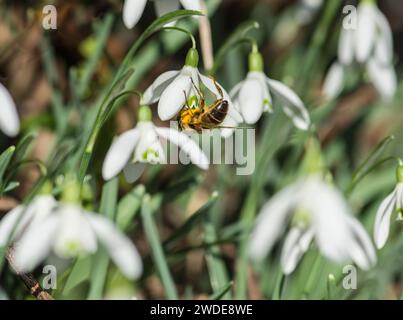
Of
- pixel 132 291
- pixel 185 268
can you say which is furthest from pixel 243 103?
pixel 185 268

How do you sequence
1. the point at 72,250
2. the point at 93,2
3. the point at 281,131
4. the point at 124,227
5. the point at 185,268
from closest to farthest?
the point at 72,250
the point at 124,227
the point at 281,131
the point at 185,268
the point at 93,2

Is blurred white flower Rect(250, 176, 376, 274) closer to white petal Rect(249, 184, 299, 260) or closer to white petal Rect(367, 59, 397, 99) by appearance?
white petal Rect(249, 184, 299, 260)

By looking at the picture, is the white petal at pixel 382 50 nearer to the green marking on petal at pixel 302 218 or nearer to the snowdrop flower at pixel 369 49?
the snowdrop flower at pixel 369 49

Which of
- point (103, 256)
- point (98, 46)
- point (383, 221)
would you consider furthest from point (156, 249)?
point (98, 46)

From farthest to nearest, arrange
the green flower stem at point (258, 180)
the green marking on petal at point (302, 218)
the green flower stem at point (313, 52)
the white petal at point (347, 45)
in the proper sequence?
the green flower stem at point (313, 52) → the white petal at point (347, 45) → the green flower stem at point (258, 180) → the green marking on petal at point (302, 218)

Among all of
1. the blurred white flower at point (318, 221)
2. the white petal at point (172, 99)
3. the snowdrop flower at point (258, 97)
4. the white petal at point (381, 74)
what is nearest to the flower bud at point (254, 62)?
the snowdrop flower at point (258, 97)
